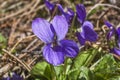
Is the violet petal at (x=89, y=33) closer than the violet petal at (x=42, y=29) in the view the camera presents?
No

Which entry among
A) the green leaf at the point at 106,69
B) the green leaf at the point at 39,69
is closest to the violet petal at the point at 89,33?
the green leaf at the point at 106,69

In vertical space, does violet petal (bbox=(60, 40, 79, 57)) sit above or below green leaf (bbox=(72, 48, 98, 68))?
above

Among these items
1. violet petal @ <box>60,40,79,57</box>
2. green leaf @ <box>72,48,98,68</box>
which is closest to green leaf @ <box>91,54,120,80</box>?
green leaf @ <box>72,48,98,68</box>

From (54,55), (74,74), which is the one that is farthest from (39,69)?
(54,55)

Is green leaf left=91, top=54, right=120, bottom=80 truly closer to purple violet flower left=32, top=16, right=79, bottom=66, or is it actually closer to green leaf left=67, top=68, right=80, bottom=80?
green leaf left=67, top=68, right=80, bottom=80

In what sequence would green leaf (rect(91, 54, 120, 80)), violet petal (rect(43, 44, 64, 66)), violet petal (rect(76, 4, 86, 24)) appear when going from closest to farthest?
violet petal (rect(43, 44, 64, 66)) → green leaf (rect(91, 54, 120, 80)) → violet petal (rect(76, 4, 86, 24))

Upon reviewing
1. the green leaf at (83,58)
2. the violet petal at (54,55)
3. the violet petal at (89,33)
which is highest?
the violet petal at (54,55)

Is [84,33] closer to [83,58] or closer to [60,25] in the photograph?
[83,58]

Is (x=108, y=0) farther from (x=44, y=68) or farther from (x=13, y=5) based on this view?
(x=44, y=68)

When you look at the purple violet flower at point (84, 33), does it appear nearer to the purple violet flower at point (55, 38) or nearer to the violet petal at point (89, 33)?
the violet petal at point (89, 33)

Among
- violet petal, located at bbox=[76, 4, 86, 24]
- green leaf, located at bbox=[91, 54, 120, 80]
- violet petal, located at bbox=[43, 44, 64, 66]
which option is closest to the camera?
violet petal, located at bbox=[43, 44, 64, 66]
